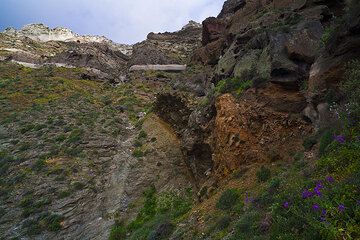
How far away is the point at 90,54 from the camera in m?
59.8

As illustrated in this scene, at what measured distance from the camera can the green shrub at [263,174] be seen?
497 inches

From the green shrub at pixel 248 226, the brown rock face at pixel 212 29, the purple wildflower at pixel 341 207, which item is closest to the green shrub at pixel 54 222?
the green shrub at pixel 248 226

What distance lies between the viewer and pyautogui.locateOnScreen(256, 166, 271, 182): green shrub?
41.4ft

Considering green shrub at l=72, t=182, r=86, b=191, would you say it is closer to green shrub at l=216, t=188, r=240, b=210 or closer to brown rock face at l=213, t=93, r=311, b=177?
brown rock face at l=213, t=93, r=311, b=177

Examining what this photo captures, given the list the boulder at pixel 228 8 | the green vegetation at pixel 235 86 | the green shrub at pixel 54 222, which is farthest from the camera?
the boulder at pixel 228 8

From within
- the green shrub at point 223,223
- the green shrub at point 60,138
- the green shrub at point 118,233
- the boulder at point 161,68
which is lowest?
the green shrub at point 223,223

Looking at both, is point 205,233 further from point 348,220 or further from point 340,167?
point 348,220

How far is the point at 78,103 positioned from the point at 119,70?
71.6 ft

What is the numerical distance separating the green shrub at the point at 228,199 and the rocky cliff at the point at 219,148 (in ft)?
0.15

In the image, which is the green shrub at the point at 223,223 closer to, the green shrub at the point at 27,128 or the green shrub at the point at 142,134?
the green shrub at the point at 142,134

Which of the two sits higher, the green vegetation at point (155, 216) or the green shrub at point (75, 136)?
the green shrub at point (75, 136)

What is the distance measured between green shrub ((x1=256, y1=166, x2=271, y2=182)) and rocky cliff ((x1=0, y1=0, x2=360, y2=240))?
58 millimetres

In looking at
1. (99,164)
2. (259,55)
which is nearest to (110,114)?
(99,164)

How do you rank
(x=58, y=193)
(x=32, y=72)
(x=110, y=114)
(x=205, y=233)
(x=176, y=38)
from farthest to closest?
1. (x=176, y=38)
2. (x=32, y=72)
3. (x=110, y=114)
4. (x=58, y=193)
5. (x=205, y=233)
